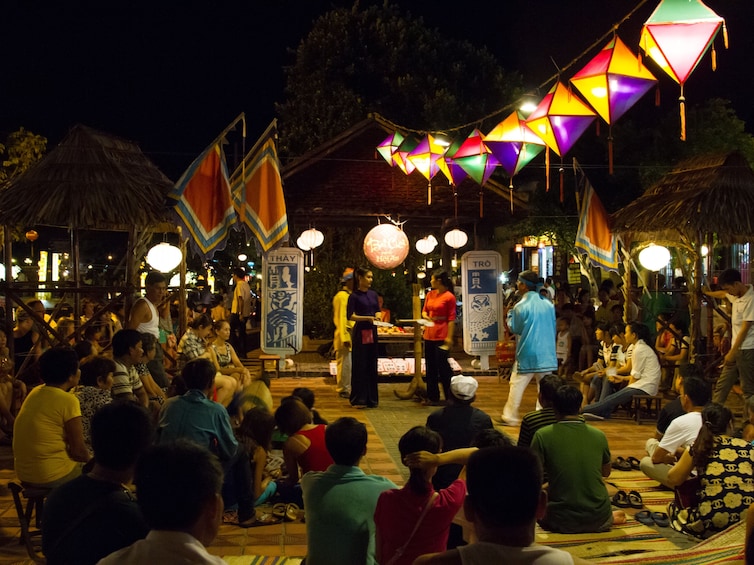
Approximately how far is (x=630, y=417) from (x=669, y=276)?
69.9 feet

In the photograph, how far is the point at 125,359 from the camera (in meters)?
7.42

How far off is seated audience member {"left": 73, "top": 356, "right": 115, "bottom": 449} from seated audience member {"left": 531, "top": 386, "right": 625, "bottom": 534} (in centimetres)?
341

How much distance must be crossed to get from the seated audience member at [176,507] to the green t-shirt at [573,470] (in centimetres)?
361

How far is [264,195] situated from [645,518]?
21.8 ft

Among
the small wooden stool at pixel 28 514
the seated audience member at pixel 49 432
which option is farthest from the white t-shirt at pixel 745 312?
the small wooden stool at pixel 28 514

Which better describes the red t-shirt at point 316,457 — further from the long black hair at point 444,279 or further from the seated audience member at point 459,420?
the long black hair at point 444,279

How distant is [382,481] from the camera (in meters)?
4.34

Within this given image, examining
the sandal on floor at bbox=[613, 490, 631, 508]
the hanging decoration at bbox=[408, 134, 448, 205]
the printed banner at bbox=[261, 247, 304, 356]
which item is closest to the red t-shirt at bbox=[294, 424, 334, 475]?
the sandal on floor at bbox=[613, 490, 631, 508]

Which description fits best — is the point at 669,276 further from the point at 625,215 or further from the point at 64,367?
the point at 64,367

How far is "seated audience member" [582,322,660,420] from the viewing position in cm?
1052

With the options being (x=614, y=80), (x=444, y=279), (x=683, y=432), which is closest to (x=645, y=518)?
(x=683, y=432)

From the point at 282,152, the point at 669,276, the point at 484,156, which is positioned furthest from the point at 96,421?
the point at 669,276

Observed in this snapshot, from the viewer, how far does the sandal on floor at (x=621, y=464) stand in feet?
27.4

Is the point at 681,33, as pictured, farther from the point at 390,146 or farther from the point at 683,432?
the point at 390,146
